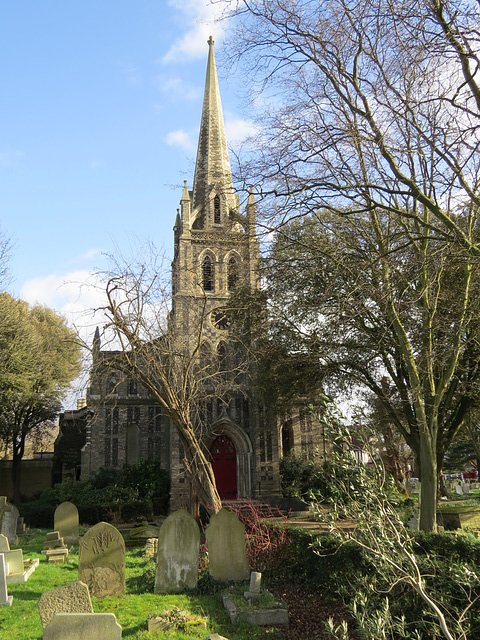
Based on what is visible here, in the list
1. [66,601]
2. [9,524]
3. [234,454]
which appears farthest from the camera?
[234,454]

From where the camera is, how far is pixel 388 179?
28.9 ft

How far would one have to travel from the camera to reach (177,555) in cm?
1002

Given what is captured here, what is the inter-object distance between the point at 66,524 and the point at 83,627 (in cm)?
1057

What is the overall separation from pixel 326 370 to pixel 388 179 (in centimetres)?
910

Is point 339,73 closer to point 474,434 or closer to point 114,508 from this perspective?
point 114,508

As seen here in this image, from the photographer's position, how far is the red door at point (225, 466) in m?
27.4

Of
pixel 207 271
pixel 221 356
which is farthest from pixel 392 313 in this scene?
pixel 207 271

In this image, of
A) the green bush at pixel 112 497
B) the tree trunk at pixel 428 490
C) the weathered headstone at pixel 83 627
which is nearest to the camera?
the weathered headstone at pixel 83 627

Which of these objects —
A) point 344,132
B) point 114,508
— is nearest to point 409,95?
point 344,132

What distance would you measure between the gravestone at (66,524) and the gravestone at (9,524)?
145 centimetres

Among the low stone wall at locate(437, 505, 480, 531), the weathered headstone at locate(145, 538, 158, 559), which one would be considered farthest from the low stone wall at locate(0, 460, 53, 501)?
the low stone wall at locate(437, 505, 480, 531)

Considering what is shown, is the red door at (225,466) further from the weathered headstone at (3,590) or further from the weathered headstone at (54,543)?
the weathered headstone at (3,590)

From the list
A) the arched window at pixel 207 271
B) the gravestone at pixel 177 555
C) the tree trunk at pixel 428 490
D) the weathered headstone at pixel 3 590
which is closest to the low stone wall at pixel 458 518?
the tree trunk at pixel 428 490

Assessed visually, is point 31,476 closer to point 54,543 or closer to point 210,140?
point 54,543
